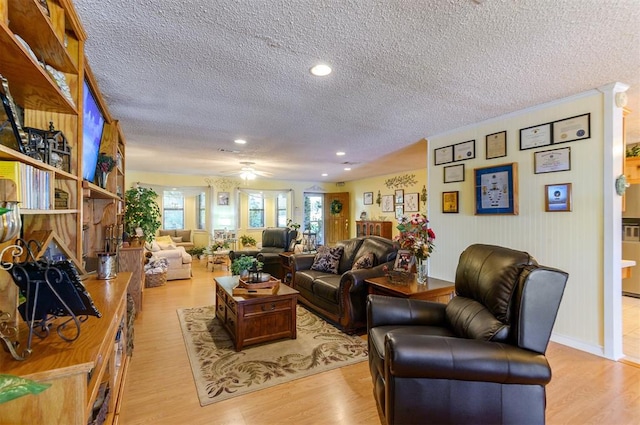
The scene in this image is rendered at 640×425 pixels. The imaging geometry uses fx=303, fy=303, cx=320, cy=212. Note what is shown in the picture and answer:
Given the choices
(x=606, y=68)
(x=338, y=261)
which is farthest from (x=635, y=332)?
(x=338, y=261)

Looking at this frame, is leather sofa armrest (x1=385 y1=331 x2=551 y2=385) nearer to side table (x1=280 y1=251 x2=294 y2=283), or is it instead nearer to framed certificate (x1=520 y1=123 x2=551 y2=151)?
framed certificate (x1=520 y1=123 x2=551 y2=151)

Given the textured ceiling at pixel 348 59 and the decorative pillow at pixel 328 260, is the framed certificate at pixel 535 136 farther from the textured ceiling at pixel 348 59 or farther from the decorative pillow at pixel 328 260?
the decorative pillow at pixel 328 260

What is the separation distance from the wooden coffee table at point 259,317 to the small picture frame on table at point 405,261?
107cm

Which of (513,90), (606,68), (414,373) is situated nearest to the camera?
(414,373)

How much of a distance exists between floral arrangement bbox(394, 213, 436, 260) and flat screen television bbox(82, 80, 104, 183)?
99.2 inches

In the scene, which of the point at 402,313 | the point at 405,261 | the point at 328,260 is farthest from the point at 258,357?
the point at 328,260

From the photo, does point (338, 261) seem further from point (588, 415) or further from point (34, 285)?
→ point (34, 285)

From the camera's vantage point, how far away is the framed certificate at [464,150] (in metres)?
3.65

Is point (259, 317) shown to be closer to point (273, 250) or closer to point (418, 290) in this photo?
point (418, 290)

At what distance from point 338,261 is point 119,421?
2781 mm

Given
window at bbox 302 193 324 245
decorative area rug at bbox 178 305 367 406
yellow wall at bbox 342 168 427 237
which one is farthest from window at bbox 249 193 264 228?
decorative area rug at bbox 178 305 367 406

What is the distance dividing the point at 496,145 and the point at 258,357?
331cm

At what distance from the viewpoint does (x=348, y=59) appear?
2098mm

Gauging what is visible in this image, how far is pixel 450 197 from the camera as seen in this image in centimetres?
391
